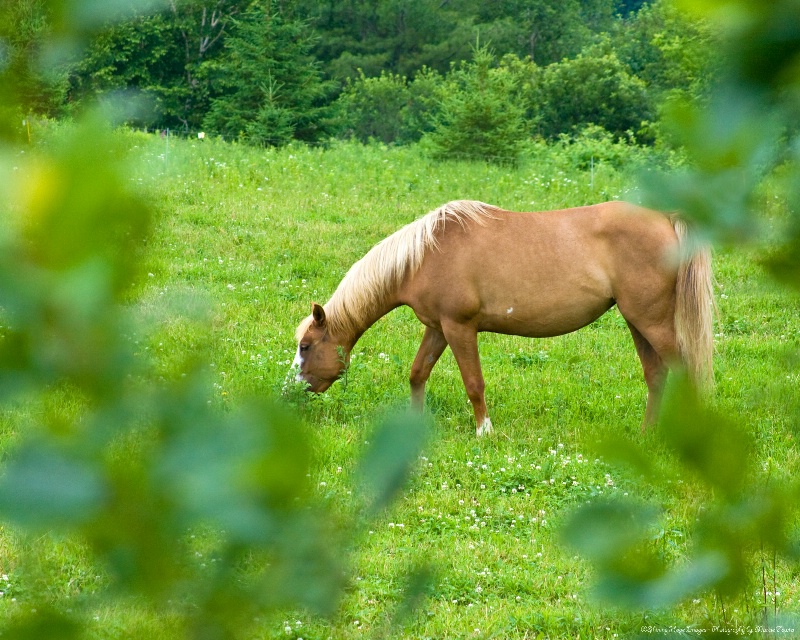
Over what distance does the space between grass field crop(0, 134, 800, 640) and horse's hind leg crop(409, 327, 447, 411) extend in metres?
0.15

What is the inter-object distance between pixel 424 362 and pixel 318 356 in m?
0.77

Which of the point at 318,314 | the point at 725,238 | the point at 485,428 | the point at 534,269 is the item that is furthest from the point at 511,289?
the point at 725,238

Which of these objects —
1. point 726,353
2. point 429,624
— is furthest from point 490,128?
point 429,624

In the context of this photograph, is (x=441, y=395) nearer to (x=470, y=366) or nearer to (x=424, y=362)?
(x=424, y=362)

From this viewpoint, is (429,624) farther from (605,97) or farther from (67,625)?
(605,97)

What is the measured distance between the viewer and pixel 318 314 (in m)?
6.66

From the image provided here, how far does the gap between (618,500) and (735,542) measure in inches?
4.1

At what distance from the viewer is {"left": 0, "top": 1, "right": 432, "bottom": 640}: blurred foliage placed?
0.57m

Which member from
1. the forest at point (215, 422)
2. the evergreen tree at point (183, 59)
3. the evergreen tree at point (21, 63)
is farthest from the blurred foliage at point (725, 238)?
the evergreen tree at point (183, 59)

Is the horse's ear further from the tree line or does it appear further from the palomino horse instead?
the tree line

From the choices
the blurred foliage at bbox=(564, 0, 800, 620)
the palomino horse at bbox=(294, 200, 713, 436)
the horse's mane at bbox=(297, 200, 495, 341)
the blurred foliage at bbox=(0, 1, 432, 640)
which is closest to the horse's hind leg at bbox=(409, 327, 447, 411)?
the palomino horse at bbox=(294, 200, 713, 436)

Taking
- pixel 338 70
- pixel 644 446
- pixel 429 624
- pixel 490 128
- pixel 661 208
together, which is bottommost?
pixel 338 70

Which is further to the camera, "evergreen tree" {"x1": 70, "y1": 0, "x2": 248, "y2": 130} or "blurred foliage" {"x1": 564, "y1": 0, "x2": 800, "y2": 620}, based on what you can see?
"evergreen tree" {"x1": 70, "y1": 0, "x2": 248, "y2": 130}

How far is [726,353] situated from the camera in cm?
834
